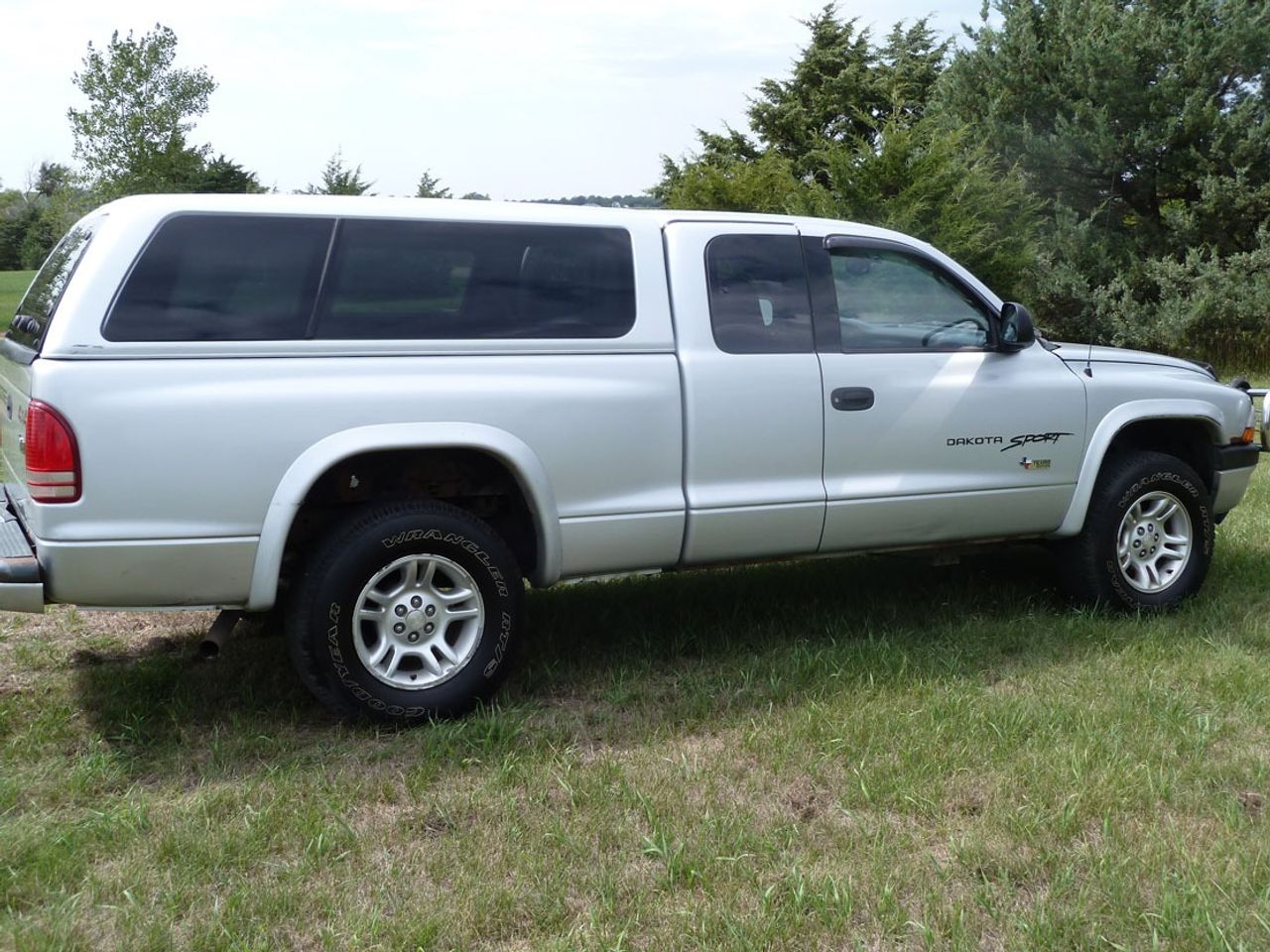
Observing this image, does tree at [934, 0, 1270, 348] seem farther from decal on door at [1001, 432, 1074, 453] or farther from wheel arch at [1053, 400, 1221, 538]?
decal on door at [1001, 432, 1074, 453]

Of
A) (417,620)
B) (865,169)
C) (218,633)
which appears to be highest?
(865,169)

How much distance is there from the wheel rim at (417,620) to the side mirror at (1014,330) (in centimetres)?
255

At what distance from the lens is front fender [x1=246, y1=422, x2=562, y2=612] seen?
418cm

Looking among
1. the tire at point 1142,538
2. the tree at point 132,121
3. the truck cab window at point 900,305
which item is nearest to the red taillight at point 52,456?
the truck cab window at point 900,305

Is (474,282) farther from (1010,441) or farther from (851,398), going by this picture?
(1010,441)

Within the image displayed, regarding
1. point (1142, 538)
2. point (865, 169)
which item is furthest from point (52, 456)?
point (865, 169)

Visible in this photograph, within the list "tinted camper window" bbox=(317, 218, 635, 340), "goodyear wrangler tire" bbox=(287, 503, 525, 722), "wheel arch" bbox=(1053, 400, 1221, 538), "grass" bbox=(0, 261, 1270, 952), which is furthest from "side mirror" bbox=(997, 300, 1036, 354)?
"goodyear wrangler tire" bbox=(287, 503, 525, 722)

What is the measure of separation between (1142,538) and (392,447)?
11.8 ft

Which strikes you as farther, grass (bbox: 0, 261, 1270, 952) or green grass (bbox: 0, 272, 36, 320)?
green grass (bbox: 0, 272, 36, 320)

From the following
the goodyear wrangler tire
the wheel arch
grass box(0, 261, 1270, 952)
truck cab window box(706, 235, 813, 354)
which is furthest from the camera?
the wheel arch

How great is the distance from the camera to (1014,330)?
5445mm

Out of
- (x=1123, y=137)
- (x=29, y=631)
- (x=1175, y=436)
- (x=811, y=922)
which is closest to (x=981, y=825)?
(x=811, y=922)

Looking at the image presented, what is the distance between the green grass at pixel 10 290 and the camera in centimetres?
3440

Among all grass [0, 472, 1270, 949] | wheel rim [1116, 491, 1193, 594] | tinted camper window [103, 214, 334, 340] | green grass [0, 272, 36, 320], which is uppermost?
tinted camper window [103, 214, 334, 340]
